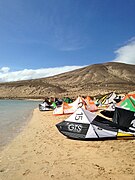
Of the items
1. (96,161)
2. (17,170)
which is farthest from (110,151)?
(17,170)

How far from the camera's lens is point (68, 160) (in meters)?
7.16

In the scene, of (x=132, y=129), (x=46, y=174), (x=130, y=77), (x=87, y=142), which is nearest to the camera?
(x=46, y=174)

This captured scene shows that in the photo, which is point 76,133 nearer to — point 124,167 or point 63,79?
point 124,167

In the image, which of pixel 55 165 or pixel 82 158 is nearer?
pixel 55 165

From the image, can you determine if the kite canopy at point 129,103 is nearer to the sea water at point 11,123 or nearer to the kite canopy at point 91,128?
the kite canopy at point 91,128

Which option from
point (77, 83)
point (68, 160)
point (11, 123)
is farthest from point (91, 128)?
point (77, 83)

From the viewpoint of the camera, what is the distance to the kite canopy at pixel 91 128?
9.52 meters

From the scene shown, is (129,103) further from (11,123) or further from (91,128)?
(11,123)

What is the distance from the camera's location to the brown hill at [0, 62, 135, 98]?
11750 cm

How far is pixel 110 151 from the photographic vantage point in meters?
7.88

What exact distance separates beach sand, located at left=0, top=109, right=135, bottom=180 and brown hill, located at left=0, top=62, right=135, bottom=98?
99026 millimetres

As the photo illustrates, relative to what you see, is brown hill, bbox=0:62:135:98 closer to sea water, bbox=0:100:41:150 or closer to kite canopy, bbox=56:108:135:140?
sea water, bbox=0:100:41:150

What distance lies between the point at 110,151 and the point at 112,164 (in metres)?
1.34

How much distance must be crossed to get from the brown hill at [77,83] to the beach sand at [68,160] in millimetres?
99026
